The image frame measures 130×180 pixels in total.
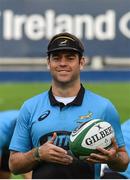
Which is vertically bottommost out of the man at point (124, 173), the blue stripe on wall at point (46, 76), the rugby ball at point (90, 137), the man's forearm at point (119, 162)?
the blue stripe on wall at point (46, 76)

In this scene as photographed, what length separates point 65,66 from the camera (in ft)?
12.5

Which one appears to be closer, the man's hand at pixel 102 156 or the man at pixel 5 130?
the man's hand at pixel 102 156

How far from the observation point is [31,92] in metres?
15.6

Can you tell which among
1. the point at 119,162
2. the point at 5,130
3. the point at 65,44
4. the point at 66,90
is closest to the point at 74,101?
the point at 66,90

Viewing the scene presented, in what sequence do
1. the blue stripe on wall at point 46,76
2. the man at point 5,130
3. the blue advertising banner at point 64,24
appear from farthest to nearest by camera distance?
the blue advertising banner at point 64,24, the blue stripe on wall at point 46,76, the man at point 5,130

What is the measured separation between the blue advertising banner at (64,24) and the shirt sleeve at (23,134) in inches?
496

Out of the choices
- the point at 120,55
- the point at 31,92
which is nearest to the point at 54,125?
the point at 31,92

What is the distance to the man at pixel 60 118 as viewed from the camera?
3.77 meters

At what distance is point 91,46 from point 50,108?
42.6 feet

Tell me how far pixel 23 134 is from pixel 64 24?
521 inches

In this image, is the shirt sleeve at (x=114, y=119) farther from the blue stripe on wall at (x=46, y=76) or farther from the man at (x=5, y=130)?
the blue stripe on wall at (x=46, y=76)

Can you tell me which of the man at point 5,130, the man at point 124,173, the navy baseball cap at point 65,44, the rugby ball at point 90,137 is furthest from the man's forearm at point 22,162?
the man at point 5,130

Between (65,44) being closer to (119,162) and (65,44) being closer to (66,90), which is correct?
(66,90)

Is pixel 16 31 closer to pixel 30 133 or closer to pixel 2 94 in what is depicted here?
pixel 2 94
